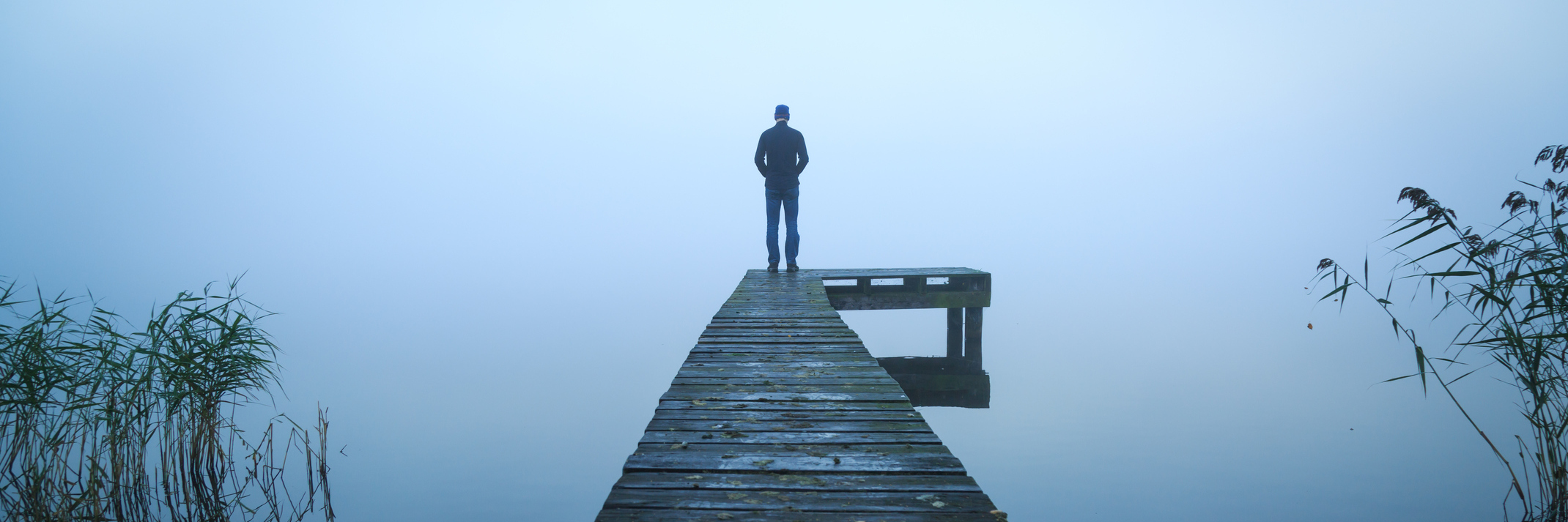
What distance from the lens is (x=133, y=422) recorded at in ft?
13.1

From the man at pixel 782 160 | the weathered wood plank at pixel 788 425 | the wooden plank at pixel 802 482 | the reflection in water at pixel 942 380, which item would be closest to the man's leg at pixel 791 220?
the man at pixel 782 160

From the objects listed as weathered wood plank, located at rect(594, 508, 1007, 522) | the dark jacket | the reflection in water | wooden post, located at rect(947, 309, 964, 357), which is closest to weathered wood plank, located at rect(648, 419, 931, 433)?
weathered wood plank, located at rect(594, 508, 1007, 522)

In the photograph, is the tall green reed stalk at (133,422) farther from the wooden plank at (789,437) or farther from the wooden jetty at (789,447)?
the wooden plank at (789,437)

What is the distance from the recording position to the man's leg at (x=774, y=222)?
7.07 m

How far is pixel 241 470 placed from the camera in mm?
4773

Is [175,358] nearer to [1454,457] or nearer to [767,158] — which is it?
[767,158]

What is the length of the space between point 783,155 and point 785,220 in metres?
0.68

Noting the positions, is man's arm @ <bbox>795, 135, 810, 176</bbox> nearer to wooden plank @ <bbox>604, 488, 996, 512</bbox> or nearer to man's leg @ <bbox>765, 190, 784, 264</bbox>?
man's leg @ <bbox>765, 190, 784, 264</bbox>

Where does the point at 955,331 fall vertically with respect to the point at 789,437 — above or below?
above

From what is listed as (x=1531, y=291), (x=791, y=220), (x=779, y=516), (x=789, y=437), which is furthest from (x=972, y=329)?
(x=779, y=516)

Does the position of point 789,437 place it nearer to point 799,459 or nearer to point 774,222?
point 799,459

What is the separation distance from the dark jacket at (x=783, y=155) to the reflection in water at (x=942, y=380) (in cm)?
189

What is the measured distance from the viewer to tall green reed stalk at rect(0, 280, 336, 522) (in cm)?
375

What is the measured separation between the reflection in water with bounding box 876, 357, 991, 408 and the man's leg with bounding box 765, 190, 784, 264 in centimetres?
145
